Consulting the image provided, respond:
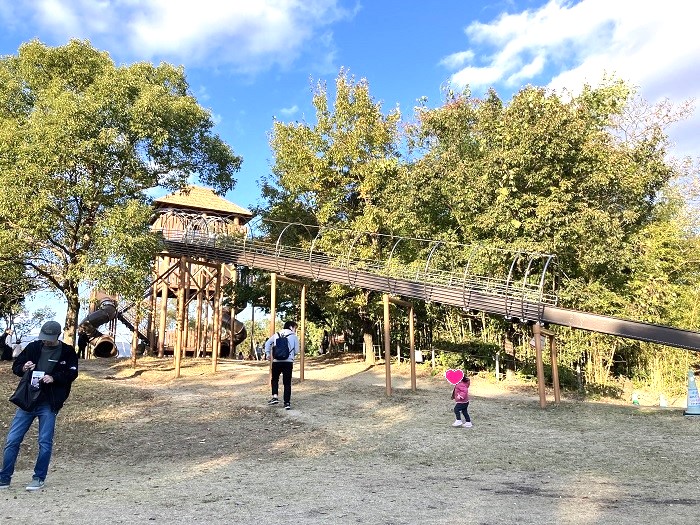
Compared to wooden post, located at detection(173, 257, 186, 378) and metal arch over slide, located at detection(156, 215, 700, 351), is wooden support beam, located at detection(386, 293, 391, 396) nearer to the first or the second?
metal arch over slide, located at detection(156, 215, 700, 351)

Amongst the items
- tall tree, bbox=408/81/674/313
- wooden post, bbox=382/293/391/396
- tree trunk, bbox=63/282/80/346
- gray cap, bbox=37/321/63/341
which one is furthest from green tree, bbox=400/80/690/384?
gray cap, bbox=37/321/63/341

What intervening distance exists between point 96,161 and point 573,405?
11867 mm

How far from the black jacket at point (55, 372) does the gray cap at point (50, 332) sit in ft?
0.26

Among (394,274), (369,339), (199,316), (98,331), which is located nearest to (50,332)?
(394,274)

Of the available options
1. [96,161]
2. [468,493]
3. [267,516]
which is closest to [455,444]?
[468,493]

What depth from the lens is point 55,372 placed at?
504cm

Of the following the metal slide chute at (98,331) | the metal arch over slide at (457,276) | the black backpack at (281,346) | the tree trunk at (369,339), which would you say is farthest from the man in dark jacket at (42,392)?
the metal slide chute at (98,331)

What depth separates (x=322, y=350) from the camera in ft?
93.8

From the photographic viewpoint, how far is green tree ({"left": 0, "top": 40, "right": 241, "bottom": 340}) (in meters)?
11.3

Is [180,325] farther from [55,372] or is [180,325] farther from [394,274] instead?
[55,372]

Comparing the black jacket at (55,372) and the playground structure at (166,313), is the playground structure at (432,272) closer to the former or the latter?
the playground structure at (166,313)

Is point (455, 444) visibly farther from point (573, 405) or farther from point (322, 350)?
point (322, 350)

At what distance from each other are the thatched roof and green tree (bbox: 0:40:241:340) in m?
10.8

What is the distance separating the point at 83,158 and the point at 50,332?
7929 mm
